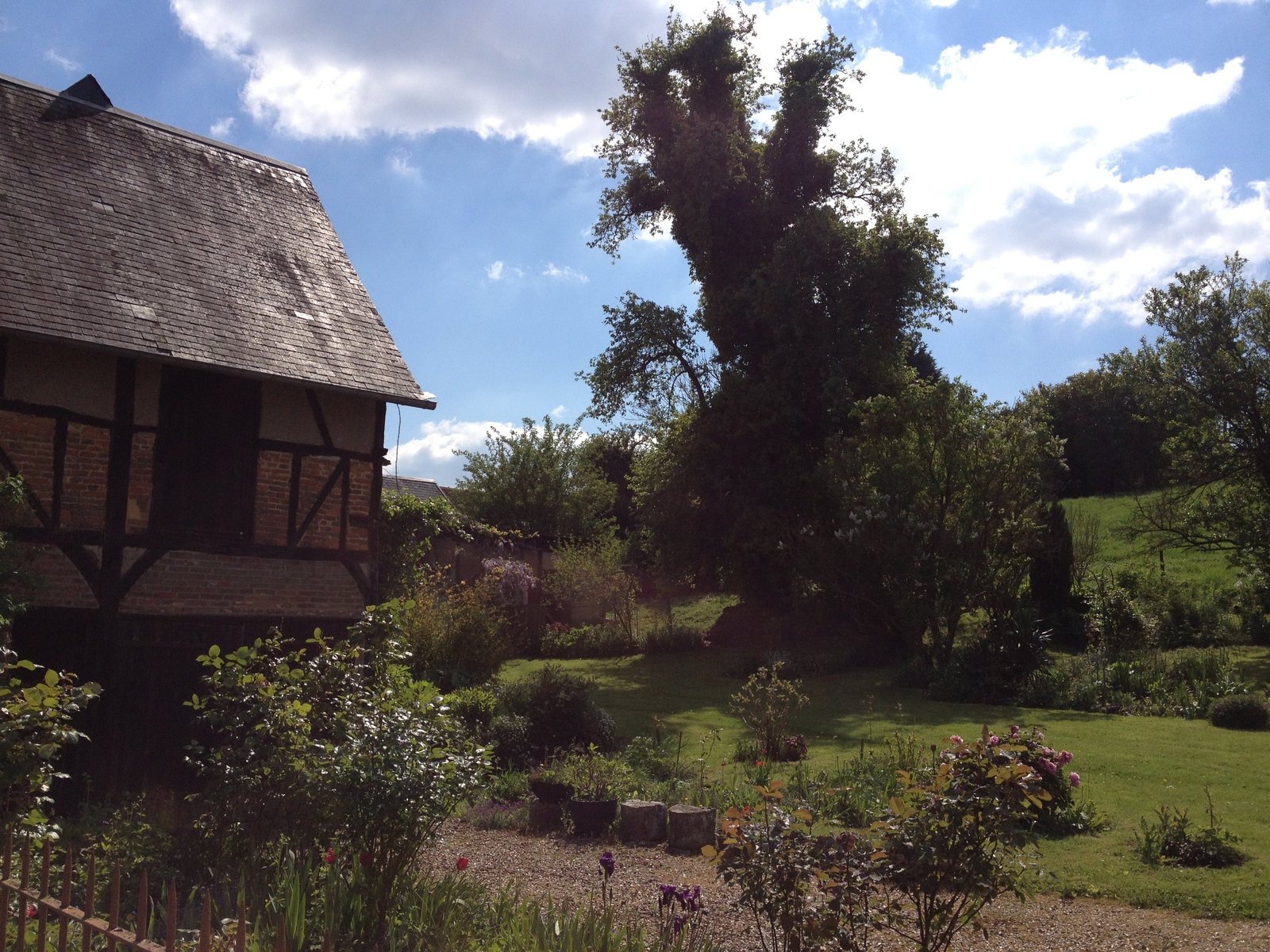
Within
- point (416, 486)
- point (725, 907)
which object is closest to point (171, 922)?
point (725, 907)

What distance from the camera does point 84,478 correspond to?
929cm

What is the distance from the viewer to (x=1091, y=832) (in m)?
7.95

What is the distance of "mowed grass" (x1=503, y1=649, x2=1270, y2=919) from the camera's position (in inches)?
261

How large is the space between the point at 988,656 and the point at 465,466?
2606 centimetres

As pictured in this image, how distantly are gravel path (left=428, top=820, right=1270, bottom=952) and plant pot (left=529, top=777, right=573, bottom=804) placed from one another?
54 cm

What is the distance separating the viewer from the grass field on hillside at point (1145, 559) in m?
23.4

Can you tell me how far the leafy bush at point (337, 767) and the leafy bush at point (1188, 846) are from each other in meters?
5.29

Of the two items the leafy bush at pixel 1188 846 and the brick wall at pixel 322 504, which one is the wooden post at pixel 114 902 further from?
the brick wall at pixel 322 504

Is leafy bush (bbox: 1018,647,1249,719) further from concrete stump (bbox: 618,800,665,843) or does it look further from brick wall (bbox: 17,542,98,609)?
brick wall (bbox: 17,542,98,609)

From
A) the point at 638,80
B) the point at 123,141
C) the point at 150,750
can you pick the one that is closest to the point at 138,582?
the point at 150,750

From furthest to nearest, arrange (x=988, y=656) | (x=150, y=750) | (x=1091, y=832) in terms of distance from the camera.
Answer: (x=988, y=656) → (x=150, y=750) → (x=1091, y=832)

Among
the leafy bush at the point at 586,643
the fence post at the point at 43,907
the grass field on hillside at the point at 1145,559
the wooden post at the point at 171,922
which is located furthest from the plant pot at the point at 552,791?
the grass field on hillside at the point at 1145,559

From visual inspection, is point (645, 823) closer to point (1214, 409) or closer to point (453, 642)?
point (453, 642)

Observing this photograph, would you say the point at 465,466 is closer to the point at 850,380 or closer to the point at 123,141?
the point at 850,380
